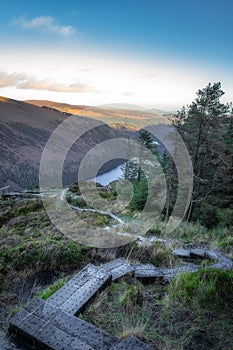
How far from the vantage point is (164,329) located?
2.24 m

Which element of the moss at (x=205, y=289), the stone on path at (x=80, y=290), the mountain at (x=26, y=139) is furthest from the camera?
the mountain at (x=26, y=139)

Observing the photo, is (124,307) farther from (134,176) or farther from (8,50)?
(134,176)

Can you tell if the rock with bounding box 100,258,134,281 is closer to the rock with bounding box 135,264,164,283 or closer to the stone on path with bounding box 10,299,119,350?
the rock with bounding box 135,264,164,283

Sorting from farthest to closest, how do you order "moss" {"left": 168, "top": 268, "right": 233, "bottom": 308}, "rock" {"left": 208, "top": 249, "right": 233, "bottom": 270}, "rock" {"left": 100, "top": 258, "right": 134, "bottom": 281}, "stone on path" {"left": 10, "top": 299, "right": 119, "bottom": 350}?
1. "rock" {"left": 208, "top": 249, "right": 233, "bottom": 270}
2. "rock" {"left": 100, "top": 258, "right": 134, "bottom": 281}
3. "moss" {"left": 168, "top": 268, "right": 233, "bottom": 308}
4. "stone on path" {"left": 10, "top": 299, "right": 119, "bottom": 350}

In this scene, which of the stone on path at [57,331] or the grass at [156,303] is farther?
the grass at [156,303]

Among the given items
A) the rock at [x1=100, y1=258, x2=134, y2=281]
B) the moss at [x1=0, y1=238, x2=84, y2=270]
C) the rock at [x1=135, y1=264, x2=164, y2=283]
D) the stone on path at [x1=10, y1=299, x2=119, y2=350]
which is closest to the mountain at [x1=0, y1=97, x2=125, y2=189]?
the moss at [x1=0, y1=238, x2=84, y2=270]

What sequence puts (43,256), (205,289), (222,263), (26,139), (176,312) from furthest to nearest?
(26,139)
(222,263)
(43,256)
(205,289)
(176,312)

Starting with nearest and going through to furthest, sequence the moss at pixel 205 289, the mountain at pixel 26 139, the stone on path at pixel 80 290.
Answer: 1. the stone on path at pixel 80 290
2. the moss at pixel 205 289
3. the mountain at pixel 26 139

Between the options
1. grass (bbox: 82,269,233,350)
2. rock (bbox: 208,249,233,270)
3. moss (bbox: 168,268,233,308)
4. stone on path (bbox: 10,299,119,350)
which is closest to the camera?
stone on path (bbox: 10,299,119,350)

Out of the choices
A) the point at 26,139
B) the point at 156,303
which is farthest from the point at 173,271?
the point at 26,139

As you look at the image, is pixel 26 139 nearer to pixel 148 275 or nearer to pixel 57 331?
pixel 148 275

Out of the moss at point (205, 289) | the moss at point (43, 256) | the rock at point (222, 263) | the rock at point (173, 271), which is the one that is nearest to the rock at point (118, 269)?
the rock at point (173, 271)

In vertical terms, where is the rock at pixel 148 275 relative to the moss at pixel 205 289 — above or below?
below

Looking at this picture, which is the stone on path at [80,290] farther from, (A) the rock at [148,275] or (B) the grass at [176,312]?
(A) the rock at [148,275]
